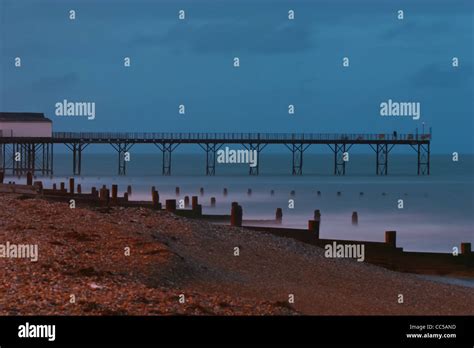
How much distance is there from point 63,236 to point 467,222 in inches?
1234

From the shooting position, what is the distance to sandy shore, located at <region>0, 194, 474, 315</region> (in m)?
12.9

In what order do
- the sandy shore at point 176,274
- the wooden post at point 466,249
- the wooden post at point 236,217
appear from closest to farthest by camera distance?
1. the sandy shore at point 176,274
2. the wooden post at point 466,249
3. the wooden post at point 236,217

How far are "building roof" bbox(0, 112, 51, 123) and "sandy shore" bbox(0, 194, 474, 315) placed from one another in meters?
53.0

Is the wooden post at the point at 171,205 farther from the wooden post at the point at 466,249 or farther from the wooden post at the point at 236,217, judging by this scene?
the wooden post at the point at 466,249

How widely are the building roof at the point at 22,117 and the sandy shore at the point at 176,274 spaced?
53.0 m

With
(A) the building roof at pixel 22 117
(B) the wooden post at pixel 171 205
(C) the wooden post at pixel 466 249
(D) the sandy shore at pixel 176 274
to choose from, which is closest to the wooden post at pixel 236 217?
(D) the sandy shore at pixel 176 274

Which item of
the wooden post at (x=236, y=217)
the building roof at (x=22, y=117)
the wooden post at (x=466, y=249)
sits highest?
the building roof at (x=22, y=117)

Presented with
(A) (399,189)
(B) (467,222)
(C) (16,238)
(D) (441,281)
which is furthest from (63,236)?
(A) (399,189)

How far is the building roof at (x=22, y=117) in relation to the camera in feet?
243

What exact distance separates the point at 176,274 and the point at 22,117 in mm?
62317

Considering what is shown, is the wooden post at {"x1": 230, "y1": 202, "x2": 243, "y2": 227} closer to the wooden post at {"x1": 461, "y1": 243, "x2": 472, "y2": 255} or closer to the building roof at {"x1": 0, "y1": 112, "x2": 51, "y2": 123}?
the wooden post at {"x1": 461, "y1": 243, "x2": 472, "y2": 255}


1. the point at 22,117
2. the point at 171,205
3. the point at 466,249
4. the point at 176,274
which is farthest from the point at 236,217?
the point at 22,117

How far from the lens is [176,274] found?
15516mm

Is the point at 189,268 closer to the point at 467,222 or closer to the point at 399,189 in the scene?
the point at 467,222
